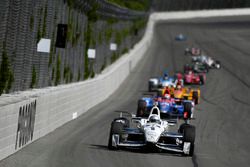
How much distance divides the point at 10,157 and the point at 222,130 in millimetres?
9414

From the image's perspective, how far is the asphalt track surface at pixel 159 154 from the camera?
45.3ft

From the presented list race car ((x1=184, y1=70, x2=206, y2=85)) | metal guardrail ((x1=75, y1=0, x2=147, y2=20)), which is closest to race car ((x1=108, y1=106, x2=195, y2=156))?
metal guardrail ((x1=75, y1=0, x2=147, y2=20))

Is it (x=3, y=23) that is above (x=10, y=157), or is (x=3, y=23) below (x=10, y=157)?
above

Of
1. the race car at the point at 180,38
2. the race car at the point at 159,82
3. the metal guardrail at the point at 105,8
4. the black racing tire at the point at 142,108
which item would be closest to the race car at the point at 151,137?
the black racing tire at the point at 142,108

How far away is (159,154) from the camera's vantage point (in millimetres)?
15492

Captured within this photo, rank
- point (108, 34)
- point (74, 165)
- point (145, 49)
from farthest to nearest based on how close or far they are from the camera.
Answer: point (145, 49) → point (108, 34) → point (74, 165)

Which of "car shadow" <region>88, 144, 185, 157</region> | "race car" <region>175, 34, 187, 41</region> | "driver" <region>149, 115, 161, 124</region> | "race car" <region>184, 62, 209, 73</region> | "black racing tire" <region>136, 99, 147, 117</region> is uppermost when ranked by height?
"race car" <region>175, 34, 187, 41</region>

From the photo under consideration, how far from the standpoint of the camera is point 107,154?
14.7m

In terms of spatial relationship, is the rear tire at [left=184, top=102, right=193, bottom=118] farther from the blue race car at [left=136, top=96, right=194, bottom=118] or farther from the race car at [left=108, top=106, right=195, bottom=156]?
the race car at [left=108, top=106, right=195, bottom=156]

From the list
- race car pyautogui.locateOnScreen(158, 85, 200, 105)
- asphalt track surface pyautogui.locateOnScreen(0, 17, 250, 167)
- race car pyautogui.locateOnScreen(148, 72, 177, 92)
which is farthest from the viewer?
race car pyautogui.locateOnScreen(148, 72, 177, 92)

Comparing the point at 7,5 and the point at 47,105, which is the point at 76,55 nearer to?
the point at 47,105

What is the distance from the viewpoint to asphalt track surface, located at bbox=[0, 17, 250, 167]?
13820 mm

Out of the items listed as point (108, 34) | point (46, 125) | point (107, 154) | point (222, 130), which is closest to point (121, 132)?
point (107, 154)

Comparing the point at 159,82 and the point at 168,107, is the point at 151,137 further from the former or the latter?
the point at 159,82
